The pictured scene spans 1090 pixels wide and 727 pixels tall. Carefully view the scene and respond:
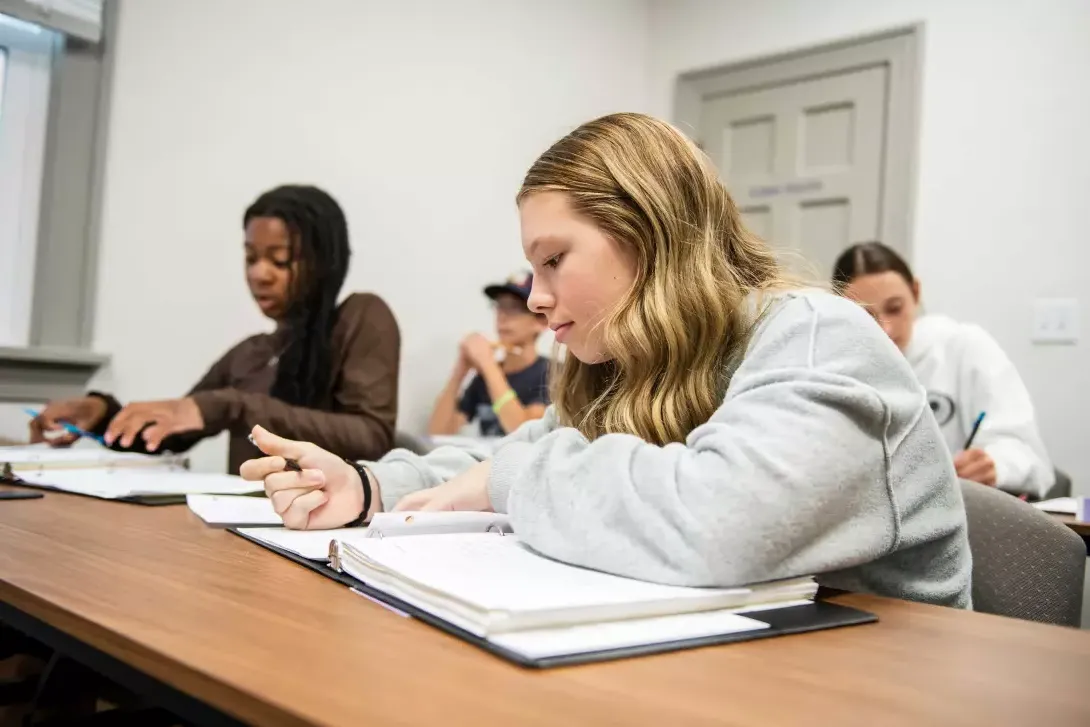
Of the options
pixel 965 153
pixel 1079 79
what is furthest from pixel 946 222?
pixel 1079 79

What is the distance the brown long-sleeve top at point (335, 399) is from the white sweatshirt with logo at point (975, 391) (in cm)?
141

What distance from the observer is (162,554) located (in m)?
0.75

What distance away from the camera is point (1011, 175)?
9.22 ft

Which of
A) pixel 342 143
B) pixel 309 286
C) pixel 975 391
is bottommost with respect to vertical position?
pixel 975 391

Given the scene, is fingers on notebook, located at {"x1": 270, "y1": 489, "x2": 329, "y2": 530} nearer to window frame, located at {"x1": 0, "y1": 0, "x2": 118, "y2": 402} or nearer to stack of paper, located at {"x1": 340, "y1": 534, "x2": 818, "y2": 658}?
stack of paper, located at {"x1": 340, "y1": 534, "x2": 818, "y2": 658}

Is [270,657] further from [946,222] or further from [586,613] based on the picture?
[946,222]

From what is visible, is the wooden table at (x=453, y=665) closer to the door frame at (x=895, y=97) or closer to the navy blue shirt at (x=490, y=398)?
the navy blue shirt at (x=490, y=398)

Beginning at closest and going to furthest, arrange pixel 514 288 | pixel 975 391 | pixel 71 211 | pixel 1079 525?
pixel 1079 525 → pixel 71 211 → pixel 975 391 → pixel 514 288

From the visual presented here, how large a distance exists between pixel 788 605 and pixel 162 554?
1.62 ft

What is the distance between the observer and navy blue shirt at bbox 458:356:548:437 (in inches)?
112

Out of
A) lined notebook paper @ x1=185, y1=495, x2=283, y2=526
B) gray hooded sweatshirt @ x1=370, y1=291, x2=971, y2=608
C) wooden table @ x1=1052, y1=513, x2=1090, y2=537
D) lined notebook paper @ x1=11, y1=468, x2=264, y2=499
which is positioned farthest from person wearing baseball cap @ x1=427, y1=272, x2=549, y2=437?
gray hooded sweatshirt @ x1=370, y1=291, x2=971, y2=608

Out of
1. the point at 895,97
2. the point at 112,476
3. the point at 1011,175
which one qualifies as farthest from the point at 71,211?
the point at 1011,175

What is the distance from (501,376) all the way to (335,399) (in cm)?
99

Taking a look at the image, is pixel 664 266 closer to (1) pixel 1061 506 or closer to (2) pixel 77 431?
(1) pixel 1061 506
